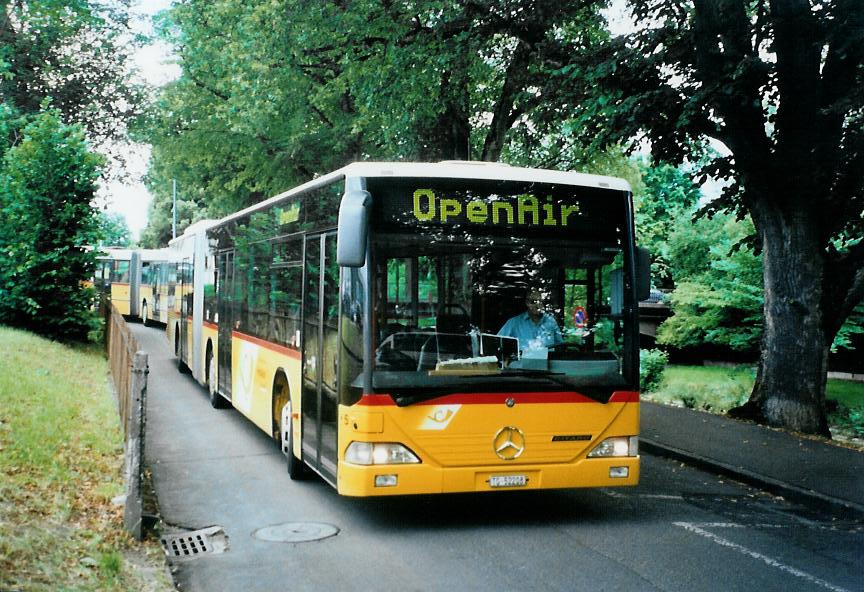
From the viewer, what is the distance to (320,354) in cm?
859

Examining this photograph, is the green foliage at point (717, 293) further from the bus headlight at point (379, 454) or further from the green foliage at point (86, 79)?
the green foliage at point (86, 79)

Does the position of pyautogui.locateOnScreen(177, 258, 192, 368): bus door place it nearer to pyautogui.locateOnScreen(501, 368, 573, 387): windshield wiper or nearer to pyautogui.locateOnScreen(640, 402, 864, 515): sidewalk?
pyautogui.locateOnScreen(640, 402, 864, 515): sidewalk

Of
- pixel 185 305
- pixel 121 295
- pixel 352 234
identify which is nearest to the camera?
pixel 352 234

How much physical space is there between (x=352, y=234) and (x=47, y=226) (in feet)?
55.4

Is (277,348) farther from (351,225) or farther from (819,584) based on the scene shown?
(819,584)

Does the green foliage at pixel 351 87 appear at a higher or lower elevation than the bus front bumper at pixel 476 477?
higher

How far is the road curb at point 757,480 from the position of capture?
9125mm

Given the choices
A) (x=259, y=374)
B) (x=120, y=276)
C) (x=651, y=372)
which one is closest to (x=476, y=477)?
(x=259, y=374)

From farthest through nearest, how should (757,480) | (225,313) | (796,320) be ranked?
(225,313) < (796,320) < (757,480)

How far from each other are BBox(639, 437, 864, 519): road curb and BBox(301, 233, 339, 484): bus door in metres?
4.97

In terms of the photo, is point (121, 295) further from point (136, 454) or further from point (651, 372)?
point (136, 454)

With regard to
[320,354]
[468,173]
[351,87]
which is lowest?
[320,354]

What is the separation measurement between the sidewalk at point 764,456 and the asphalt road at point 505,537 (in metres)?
A: 0.28

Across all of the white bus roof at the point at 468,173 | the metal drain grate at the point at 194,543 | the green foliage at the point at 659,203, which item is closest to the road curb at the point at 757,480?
the white bus roof at the point at 468,173
